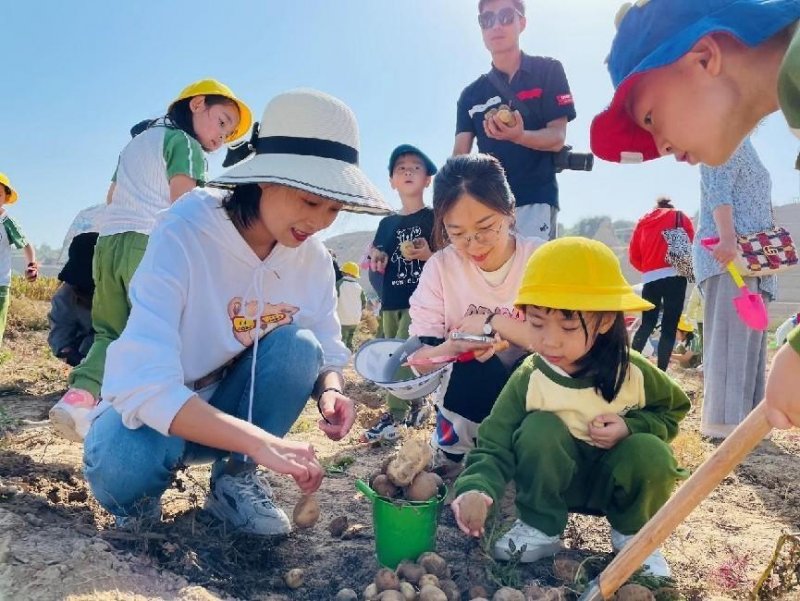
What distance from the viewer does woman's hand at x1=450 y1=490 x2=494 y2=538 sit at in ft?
5.75

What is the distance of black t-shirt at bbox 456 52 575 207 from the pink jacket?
75 cm

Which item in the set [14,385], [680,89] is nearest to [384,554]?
[680,89]

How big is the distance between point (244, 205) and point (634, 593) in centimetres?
151

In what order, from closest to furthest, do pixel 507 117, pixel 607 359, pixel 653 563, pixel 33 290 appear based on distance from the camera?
pixel 653 563, pixel 607 359, pixel 507 117, pixel 33 290

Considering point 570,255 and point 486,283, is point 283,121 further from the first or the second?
point 486,283

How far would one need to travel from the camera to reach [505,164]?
11.5 feet

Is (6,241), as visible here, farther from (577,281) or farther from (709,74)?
(709,74)

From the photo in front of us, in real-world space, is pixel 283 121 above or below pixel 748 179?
below

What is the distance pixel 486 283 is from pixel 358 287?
4.60 meters

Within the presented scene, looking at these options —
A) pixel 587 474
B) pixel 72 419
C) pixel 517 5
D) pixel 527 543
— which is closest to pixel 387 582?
pixel 527 543

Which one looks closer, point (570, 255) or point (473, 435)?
point (570, 255)

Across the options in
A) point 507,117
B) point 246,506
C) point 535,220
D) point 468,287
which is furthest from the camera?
point 535,220

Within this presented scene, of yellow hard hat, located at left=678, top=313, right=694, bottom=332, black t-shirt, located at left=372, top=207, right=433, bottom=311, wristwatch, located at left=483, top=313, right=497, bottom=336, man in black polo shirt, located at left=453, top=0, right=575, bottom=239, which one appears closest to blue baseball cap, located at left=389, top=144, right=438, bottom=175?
black t-shirt, located at left=372, top=207, right=433, bottom=311

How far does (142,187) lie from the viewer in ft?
10.5
